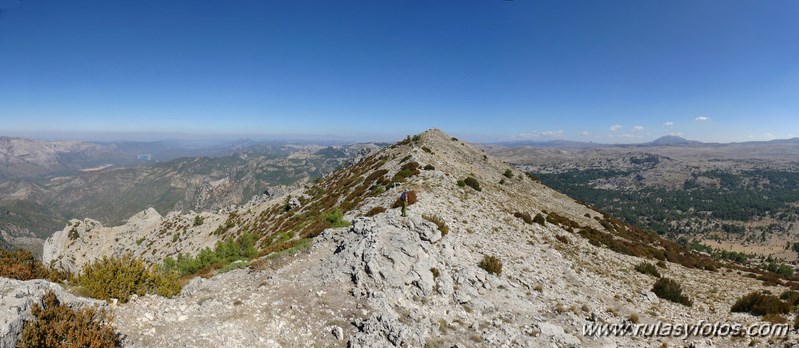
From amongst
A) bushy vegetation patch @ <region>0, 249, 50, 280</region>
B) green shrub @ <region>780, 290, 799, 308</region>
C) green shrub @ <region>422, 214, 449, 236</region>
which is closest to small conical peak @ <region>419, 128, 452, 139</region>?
green shrub @ <region>422, 214, 449, 236</region>

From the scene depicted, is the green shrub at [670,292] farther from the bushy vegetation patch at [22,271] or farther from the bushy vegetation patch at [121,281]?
the bushy vegetation patch at [22,271]

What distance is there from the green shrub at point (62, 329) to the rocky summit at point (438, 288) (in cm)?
49

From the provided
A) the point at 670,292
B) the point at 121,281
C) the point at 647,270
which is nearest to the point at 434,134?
the point at 647,270

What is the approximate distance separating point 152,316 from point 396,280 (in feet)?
29.9

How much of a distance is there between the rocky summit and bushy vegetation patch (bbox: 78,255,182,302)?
18.7 inches

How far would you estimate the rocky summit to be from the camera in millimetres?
11516

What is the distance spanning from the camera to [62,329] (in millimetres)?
8062

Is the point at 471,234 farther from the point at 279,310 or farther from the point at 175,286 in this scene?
the point at 175,286

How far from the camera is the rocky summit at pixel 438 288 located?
11.5 metres

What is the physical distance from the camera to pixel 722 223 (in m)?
190

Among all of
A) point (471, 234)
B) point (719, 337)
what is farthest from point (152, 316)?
point (719, 337)

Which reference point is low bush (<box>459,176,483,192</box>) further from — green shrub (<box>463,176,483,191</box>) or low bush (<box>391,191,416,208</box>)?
low bush (<box>391,191,416,208</box>)

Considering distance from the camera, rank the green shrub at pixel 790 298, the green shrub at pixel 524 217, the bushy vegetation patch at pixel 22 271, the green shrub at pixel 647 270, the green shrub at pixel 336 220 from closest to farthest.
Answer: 1. the bushy vegetation patch at pixel 22 271
2. the green shrub at pixel 790 298
3. the green shrub at pixel 336 220
4. the green shrub at pixel 647 270
5. the green shrub at pixel 524 217

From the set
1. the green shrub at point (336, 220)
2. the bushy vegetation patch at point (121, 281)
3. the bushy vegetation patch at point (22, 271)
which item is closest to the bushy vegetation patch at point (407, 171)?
the green shrub at point (336, 220)
